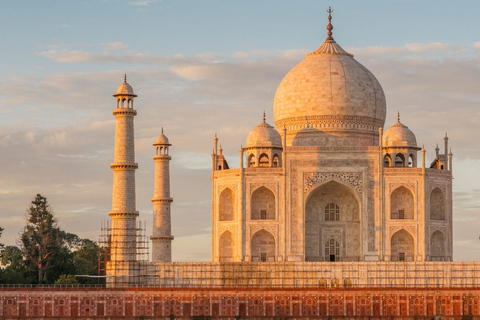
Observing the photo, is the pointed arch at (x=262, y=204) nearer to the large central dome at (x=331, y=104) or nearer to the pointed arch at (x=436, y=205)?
the large central dome at (x=331, y=104)

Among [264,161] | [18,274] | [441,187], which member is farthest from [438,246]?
[18,274]

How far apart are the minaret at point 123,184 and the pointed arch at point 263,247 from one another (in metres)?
6.27

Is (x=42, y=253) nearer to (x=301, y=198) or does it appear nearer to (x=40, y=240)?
(x=40, y=240)

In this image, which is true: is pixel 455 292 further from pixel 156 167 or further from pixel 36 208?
pixel 36 208

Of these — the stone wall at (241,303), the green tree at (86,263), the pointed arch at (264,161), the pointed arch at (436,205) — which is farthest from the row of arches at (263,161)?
the green tree at (86,263)

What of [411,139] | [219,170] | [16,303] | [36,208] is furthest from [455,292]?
[36,208]

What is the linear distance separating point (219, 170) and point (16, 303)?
12.7m

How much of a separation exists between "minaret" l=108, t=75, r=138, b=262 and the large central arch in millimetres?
8887

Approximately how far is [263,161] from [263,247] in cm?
491

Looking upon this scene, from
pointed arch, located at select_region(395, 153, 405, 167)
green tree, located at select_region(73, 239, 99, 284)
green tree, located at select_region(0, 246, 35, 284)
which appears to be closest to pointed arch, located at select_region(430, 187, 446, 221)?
pointed arch, located at select_region(395, 153, 405, 167)

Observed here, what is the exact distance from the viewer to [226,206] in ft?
165

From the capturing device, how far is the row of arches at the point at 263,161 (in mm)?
50469

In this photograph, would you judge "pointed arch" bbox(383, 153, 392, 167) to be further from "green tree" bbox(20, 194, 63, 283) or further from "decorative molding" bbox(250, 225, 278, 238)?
"green tree" bbox(20, 194, 63, 283)

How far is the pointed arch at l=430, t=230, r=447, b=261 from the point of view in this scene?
4925 centimetres
